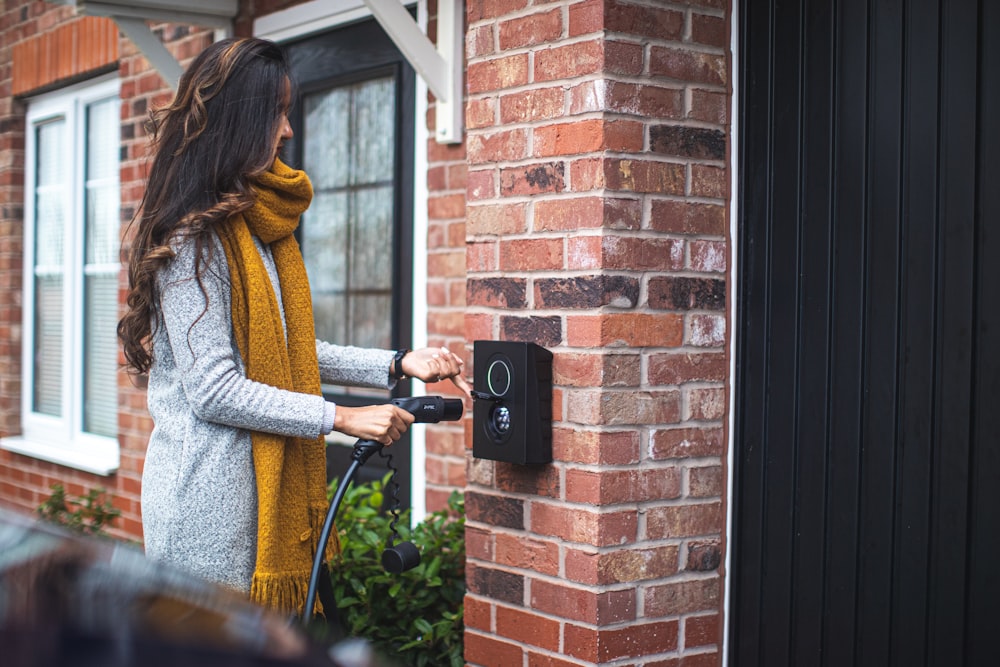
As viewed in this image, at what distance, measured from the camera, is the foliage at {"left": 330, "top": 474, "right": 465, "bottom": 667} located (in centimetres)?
311

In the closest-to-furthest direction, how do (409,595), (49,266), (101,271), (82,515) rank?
1. (409,595)
2. (82,515)
3. (101,271)
4. (49,266)

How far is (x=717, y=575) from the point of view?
275 cm

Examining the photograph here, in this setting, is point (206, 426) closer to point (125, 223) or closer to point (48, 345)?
point (125, 223)

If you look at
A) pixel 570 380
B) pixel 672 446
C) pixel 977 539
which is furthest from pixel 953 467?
pixel 570 380

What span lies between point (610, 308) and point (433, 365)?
0.42 meters

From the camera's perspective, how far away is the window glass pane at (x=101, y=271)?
230 inches

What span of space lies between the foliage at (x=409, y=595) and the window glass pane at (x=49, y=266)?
3.61 meters

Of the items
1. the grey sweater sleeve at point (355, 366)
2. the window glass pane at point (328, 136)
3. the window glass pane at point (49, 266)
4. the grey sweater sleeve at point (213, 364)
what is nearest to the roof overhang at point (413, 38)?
the window glass pane at point (328, 136)

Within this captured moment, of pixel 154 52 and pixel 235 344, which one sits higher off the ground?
pixel 154 52

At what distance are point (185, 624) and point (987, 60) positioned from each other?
1855 mm

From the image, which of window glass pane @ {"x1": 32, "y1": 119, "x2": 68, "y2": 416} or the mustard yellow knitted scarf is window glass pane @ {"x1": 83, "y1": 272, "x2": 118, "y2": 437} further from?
the mustard yellow knitted scarf

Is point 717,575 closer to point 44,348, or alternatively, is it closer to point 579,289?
point 579,289

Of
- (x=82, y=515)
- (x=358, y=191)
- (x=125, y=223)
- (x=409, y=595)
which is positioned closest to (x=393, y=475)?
(x=409, y=595)

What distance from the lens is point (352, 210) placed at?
172 inches
